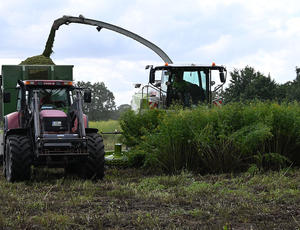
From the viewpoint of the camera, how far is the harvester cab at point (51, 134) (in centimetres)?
983

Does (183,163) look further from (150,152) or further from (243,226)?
(243,226)

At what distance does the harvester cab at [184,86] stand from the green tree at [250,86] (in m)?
39.3

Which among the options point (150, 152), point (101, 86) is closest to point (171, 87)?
point (150, 152)

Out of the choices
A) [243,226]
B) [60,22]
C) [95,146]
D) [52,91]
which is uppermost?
[60,22]

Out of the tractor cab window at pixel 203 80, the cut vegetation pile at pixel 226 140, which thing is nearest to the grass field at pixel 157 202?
the cut vegetation pile at pixel 226 140

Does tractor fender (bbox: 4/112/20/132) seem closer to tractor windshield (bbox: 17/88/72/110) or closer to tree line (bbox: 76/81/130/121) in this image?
tractor windshield (bbox: 17/88/72/110)

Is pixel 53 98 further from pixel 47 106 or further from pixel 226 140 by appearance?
pixel 226 140

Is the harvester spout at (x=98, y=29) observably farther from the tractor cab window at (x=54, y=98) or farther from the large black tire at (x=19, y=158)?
the large black tire at (x=19, y=158)

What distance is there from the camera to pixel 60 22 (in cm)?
1820

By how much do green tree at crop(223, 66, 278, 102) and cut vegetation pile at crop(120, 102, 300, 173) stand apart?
142ft

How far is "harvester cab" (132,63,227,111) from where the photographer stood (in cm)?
1527

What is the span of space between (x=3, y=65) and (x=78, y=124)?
15.2 feet

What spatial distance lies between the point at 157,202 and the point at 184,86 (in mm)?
8102

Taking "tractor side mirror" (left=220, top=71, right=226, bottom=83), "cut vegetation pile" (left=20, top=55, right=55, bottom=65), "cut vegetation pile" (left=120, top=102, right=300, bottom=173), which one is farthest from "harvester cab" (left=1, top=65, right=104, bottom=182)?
"tractor side mirror" (left=220, top=71, right=226, bottom=83)
